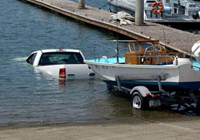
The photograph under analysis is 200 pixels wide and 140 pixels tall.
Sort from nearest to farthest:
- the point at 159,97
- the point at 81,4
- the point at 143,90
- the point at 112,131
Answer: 1. the point at 112,131
2. the point at 143,90
3. the point at 159,97
4. the point at 81,4

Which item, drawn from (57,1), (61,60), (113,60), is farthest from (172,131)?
(57,1)

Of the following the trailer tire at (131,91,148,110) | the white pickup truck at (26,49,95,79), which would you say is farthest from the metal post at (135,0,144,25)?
the trailer tire at (131,91,148,110)

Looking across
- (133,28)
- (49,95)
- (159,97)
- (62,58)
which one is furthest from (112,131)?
(133,28)

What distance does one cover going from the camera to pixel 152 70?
15594mm

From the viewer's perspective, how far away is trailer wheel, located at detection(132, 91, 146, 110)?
15453 millimetres

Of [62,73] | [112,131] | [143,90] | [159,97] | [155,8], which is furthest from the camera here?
[155,8]

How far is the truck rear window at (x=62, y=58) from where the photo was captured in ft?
67.2

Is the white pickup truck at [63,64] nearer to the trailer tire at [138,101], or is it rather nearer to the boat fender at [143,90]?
the trailer tire at [138,101]

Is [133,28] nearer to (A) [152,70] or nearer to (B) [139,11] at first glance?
(B) [139,11]

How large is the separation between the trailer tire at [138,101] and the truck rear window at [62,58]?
16.1 feet

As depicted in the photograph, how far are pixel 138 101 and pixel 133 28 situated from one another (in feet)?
62.8

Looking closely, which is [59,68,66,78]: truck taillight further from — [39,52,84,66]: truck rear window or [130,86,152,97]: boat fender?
[130,86,152,97]: boat fender

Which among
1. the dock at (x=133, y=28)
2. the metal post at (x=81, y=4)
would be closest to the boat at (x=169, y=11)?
the dock at (x=133, y=28)

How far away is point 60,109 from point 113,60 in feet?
10.3
